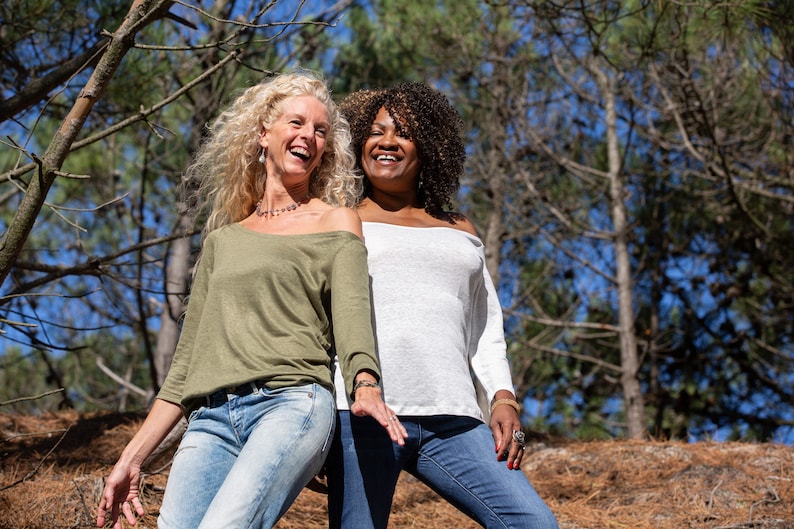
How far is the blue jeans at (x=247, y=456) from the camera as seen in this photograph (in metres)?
1.78

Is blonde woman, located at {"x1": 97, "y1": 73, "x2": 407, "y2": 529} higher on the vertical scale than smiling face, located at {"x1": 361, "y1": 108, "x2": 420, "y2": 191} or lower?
lower

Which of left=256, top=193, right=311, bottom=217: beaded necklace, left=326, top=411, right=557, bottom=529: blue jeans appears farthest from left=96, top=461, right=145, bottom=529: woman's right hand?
left=256, top=193, right=311, bottom=217: beaded necklace

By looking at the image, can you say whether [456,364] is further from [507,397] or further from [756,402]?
[756,402]

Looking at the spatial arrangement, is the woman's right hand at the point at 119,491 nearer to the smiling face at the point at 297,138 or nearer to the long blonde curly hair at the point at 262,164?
the long blonde curly hair at the point at 262,164

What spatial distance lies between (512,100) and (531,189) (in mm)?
820

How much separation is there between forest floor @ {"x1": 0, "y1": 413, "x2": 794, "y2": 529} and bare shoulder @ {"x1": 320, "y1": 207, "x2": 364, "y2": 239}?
1410 mm

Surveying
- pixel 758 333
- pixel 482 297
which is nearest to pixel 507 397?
pixel 482 297

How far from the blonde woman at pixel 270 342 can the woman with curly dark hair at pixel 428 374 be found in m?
0.12

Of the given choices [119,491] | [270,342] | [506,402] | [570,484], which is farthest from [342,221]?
[570,484]

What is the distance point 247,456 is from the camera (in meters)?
1.82

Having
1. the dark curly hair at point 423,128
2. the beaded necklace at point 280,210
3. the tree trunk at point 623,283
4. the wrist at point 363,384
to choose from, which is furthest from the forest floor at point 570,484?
the tree trunk at point 623,283

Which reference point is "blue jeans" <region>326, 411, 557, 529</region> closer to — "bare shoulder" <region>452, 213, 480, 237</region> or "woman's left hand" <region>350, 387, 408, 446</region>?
"woman's left hand" <region>350, 387, 408, 446</region>

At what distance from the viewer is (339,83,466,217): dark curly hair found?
2549mm

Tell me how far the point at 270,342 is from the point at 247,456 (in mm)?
256
